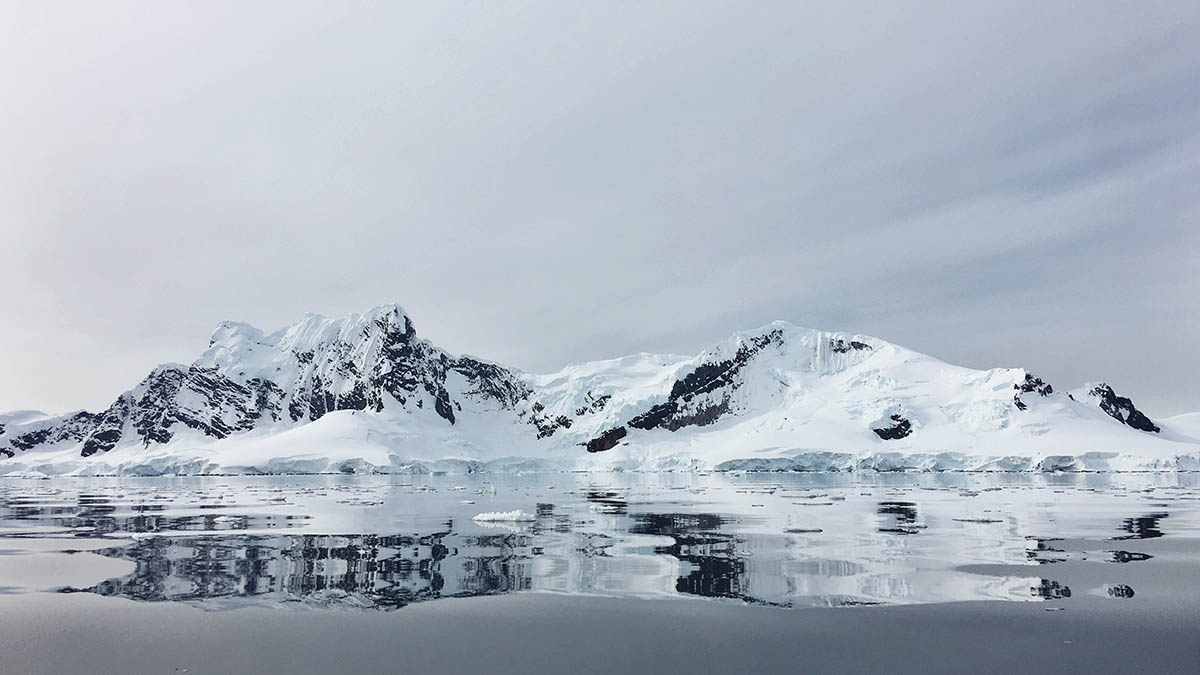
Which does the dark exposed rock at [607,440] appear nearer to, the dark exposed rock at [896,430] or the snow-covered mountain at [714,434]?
the snow-covered mountain at [714,434]

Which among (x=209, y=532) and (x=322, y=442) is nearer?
(x=209, y=532)

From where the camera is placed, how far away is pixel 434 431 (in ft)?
595

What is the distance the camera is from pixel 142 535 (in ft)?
80.5

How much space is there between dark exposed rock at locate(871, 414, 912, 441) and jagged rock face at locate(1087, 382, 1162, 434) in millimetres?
58622

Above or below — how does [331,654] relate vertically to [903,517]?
above

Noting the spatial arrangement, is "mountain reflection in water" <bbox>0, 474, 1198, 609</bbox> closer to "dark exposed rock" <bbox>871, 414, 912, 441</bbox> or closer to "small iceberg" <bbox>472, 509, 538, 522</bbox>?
"small iceberg" <bbox>472, 509, 538, 522</bbox>

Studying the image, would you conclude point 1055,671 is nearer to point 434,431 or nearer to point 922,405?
point 922,405

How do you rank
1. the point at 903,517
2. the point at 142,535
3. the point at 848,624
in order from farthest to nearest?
1. the point at 903,517
2. the point at 142,535
3. the point at 848,624

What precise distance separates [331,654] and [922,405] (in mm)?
168047

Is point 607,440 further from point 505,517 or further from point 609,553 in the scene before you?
point 609,553

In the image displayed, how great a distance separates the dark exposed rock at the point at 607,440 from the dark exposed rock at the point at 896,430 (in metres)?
67.1

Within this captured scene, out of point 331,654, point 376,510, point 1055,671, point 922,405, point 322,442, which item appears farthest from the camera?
point 922,405

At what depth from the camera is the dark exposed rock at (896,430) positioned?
479 feet

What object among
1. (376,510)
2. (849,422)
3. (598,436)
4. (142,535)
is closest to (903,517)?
(376,510)
